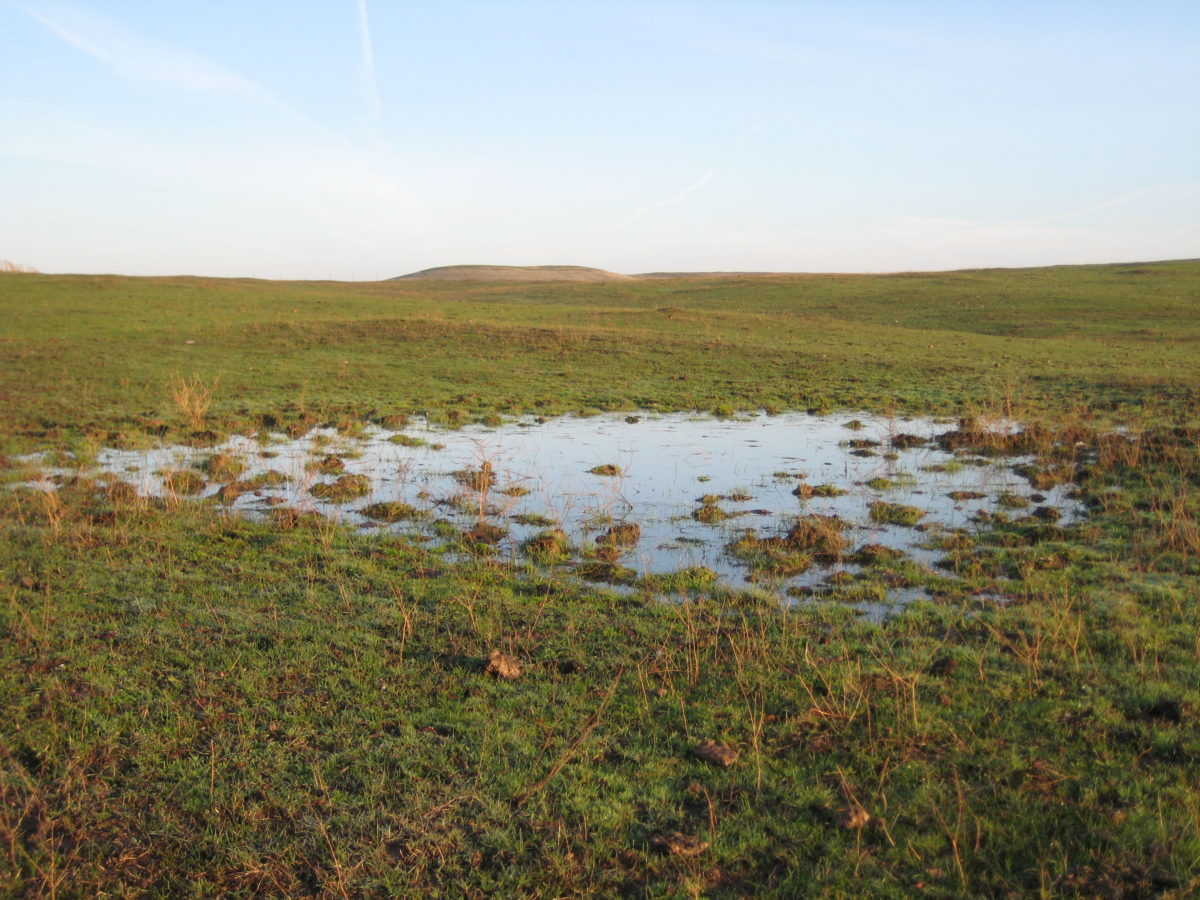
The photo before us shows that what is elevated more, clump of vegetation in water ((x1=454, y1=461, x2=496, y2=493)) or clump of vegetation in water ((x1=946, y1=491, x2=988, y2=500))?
clump of vegetation in water ((x1=454, y1=461, x2=496, y2=493))

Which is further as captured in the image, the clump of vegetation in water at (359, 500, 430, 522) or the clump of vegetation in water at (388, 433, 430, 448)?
the clump of vegetation in water at (388, 433, 430, 448)

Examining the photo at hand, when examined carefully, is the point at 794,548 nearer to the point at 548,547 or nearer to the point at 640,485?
the point at 548,547

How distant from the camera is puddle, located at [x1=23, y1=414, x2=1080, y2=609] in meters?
10.6

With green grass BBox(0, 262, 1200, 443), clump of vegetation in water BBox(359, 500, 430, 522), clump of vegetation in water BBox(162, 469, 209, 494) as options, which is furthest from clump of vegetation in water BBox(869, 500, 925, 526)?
green grass BBox(0, 262, 1200, 443)

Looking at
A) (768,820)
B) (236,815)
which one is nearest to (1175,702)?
(768,820)

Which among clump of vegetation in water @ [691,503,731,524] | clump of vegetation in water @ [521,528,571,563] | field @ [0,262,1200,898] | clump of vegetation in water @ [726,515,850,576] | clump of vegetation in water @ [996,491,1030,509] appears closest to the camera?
field @ [0,262,1200,898]

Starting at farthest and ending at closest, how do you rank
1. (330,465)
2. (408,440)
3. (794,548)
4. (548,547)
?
(408,440)
(330,465)
(794,548)
(548,547)

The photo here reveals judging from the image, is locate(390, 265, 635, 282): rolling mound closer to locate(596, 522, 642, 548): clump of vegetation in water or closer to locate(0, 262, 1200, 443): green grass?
locate(0, 262, 1200, 443): green grass

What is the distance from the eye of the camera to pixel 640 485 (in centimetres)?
1365

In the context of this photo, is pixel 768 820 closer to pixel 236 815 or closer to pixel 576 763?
pixel 576 763

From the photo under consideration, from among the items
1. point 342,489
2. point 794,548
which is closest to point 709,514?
point 794,548

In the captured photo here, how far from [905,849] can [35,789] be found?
5024mm

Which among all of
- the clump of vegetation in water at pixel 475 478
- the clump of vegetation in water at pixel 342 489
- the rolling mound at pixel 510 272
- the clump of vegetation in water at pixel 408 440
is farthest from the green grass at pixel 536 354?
the rolling mound at pixel 510 272

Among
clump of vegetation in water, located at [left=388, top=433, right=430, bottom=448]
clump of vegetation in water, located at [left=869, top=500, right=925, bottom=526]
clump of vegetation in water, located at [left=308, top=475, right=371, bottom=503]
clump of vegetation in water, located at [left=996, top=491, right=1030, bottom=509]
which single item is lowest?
clump of vegetation in water, located at [left=996, top=491, right=1030, bottom=509]
